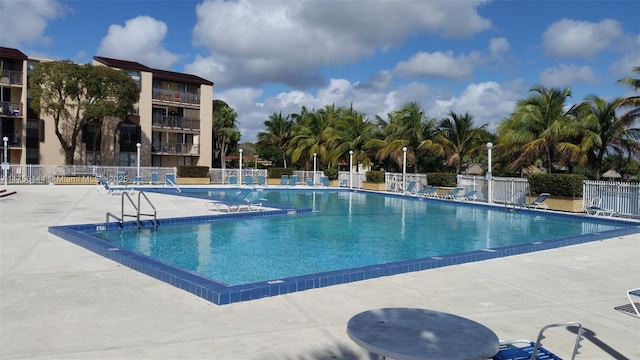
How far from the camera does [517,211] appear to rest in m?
19.2

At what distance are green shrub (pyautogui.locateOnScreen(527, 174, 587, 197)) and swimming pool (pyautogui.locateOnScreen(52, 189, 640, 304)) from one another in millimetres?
1404

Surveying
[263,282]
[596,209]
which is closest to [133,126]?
[596,209]

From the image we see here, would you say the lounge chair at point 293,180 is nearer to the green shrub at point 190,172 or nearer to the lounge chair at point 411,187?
the green shrub at point 190,172

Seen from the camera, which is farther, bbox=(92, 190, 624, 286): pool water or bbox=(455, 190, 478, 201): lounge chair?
bbox=(455, 190, 478, 201): lounge chair

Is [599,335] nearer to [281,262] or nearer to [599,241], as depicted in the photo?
[281,262]

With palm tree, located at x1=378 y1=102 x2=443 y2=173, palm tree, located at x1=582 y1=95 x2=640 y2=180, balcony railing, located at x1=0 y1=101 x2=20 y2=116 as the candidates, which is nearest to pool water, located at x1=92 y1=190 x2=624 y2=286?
palm tree, located at x1=582 y1=95 x2=640 y2=180

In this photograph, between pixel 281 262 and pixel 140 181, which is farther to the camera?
pixel 140 181

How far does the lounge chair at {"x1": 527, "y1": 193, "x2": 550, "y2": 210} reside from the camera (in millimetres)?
18766

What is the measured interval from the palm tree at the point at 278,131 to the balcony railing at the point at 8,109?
21178 mm

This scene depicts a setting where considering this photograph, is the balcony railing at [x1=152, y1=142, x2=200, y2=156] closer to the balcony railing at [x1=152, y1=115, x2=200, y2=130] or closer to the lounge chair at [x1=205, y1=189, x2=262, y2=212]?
the balcony railing at [x1=152, y1=115, x2=200, y2=130]

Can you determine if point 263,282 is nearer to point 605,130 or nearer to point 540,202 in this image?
point 540,202

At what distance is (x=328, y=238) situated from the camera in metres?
12.0

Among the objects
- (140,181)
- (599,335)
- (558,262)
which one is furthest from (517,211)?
(140,181)

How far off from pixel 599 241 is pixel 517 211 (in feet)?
26.8
